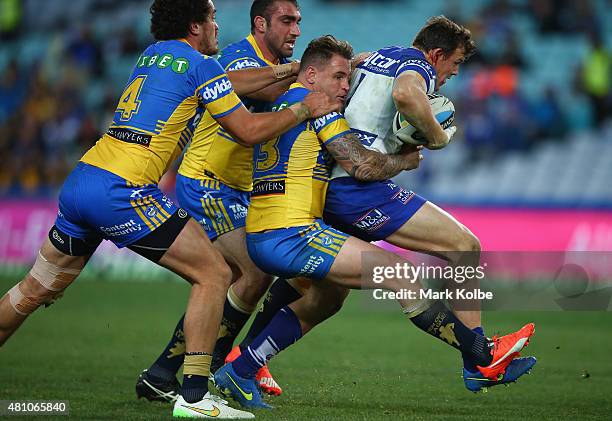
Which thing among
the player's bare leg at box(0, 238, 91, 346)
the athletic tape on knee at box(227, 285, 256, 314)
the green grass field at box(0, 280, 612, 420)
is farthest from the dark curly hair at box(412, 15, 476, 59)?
the player's bare leg at box(0, 238, 91, 346)

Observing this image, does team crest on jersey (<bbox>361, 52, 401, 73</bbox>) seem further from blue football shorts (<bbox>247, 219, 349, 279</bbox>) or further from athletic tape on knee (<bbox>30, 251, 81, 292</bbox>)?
athletic tape on knee (<bbox>30, 251, 81, 292</bbox>)

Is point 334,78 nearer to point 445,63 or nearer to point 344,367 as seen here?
point 445,63

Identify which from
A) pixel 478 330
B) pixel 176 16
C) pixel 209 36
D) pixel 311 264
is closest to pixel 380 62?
pixel 209 36

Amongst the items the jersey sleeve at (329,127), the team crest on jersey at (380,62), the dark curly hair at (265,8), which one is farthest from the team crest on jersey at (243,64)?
the jersey sleeve at (329,127)

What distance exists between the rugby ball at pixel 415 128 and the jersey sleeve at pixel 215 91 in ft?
3.84

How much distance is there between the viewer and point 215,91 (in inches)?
250

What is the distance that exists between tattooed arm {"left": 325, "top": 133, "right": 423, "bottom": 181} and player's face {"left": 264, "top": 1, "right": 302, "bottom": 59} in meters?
1.47

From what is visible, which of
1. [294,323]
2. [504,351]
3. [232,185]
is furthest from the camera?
[232,185]

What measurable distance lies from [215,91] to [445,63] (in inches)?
68.7

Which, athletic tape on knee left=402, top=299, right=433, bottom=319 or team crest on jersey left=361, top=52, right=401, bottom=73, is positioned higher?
team crest on jersey left=361, top=52, right=401, bottom=73

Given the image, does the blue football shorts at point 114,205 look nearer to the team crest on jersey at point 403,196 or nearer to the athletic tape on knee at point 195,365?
the athletic tape on knee at point 195,365

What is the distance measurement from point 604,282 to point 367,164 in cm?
1011

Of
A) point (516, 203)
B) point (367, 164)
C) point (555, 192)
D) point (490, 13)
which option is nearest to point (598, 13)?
point (490, 13)

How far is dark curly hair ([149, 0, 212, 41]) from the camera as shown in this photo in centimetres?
659
